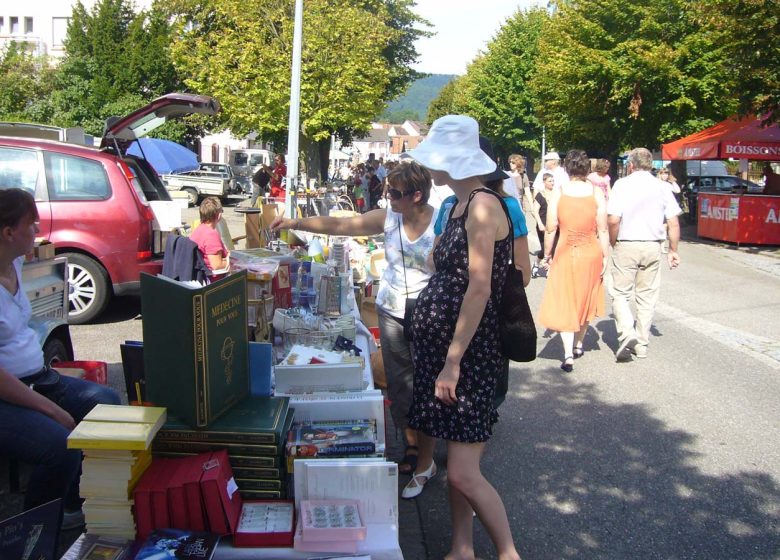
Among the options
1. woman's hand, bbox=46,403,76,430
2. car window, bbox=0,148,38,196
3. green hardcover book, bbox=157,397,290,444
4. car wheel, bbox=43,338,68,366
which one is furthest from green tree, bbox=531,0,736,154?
woman's hand, bbox=46,403,76,430

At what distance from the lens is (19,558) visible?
2580mm

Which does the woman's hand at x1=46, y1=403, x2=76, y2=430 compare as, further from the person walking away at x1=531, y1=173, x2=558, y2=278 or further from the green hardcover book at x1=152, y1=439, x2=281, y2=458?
the person walking away at x1=531, y1=173, x2=558, y2=278

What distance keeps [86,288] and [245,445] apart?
5.50 metres

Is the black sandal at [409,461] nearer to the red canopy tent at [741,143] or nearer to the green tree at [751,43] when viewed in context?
the green tree at [751,43]

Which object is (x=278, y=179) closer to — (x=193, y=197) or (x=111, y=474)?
(x=193, y=197)

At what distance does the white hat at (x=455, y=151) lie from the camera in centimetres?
312

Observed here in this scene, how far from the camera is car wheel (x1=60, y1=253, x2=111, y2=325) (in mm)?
Result: 7715

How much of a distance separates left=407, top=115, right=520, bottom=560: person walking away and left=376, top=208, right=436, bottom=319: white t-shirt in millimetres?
1105

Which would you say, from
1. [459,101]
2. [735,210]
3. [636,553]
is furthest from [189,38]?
[459,101]

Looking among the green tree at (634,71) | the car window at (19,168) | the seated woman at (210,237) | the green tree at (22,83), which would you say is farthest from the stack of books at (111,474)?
the green tree at (22,83)

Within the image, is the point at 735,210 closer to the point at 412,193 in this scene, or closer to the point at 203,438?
the point at 412,193

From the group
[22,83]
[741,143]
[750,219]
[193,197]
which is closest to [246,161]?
[22,83]

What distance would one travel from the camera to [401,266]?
443 cm

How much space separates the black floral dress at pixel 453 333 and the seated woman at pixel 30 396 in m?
1.58
